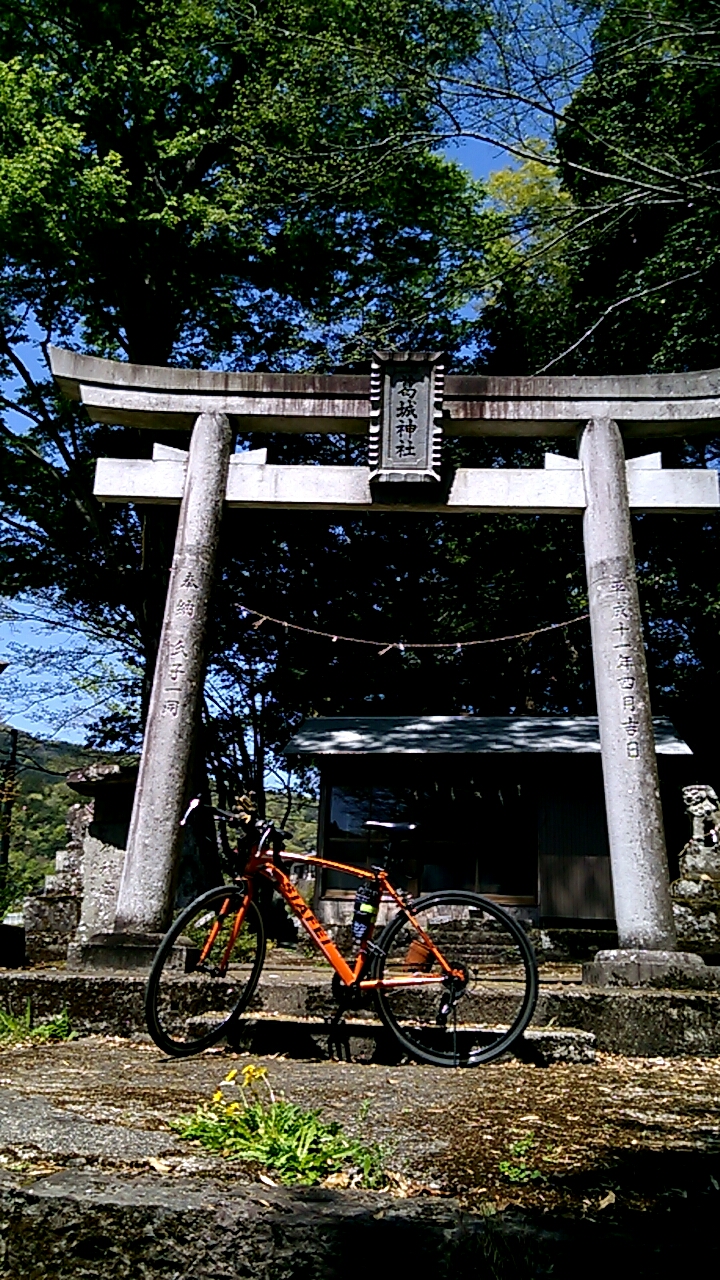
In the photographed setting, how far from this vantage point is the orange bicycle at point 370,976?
4.30m

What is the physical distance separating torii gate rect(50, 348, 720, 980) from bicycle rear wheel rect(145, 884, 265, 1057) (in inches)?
80.2

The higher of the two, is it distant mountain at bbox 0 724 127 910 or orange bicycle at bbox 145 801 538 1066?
distant mountain at bbox 0 724 127 910

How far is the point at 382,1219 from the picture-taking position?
6.31 ft

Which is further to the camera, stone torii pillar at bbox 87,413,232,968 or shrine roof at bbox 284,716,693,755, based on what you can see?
shrine roof at bbox 284,716,693,755

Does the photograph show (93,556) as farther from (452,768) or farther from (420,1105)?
(420,1105)

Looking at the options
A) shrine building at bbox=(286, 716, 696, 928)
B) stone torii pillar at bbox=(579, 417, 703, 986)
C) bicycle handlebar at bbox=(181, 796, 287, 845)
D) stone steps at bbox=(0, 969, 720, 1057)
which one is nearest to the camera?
bicycle handlebar at bbox=(181, 796, 287, 845)

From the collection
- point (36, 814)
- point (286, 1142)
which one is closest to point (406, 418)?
point (286, 1142)

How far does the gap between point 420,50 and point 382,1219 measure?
13660 mm

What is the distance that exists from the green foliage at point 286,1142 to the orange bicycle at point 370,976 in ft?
5.02

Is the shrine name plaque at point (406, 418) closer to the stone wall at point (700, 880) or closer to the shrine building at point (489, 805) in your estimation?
the stone wall at point (700, 880)

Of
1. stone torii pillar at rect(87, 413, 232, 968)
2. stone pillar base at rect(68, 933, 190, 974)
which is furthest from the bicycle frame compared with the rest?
stone torii pillar at rect(87, 413, 232, 968)

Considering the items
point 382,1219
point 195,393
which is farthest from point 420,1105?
point 195,393

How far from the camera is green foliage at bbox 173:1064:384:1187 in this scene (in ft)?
7.68

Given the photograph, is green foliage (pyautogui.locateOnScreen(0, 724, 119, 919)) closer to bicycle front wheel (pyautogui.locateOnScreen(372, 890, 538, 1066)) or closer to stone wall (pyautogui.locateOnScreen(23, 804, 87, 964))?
stone wall (pyautogui.locateOnScreen(23, 804, 87, 964))
